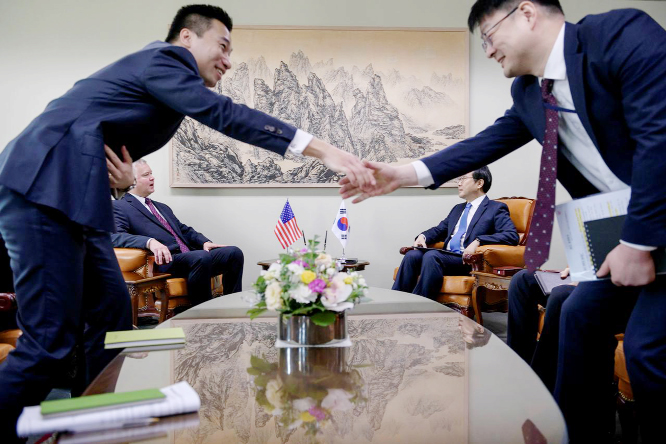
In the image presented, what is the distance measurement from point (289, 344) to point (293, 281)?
0.68 feet

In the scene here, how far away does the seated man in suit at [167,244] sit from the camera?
385 centimetres

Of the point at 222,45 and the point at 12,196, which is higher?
the point at 222,45

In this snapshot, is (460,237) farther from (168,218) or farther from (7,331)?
(7,331)

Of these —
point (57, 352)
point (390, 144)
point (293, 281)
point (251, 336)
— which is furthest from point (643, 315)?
point (390, 144)

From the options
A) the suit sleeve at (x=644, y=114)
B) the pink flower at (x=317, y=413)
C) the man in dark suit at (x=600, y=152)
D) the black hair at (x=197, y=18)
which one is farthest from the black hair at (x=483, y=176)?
the pink flower at (x=317, y=413)

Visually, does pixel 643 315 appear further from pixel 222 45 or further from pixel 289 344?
pixel 222 45

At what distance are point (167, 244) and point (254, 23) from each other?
91.2 inches

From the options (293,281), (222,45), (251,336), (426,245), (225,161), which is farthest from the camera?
(225,161)

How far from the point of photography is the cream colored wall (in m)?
5.05

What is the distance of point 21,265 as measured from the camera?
5.23ft

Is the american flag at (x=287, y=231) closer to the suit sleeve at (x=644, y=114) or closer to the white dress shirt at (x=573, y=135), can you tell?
the white dress shirt at (x=573, y=135)

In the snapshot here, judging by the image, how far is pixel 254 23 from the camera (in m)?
5.10

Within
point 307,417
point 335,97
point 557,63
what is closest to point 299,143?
point 557,63

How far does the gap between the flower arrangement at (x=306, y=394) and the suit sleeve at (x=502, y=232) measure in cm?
293
